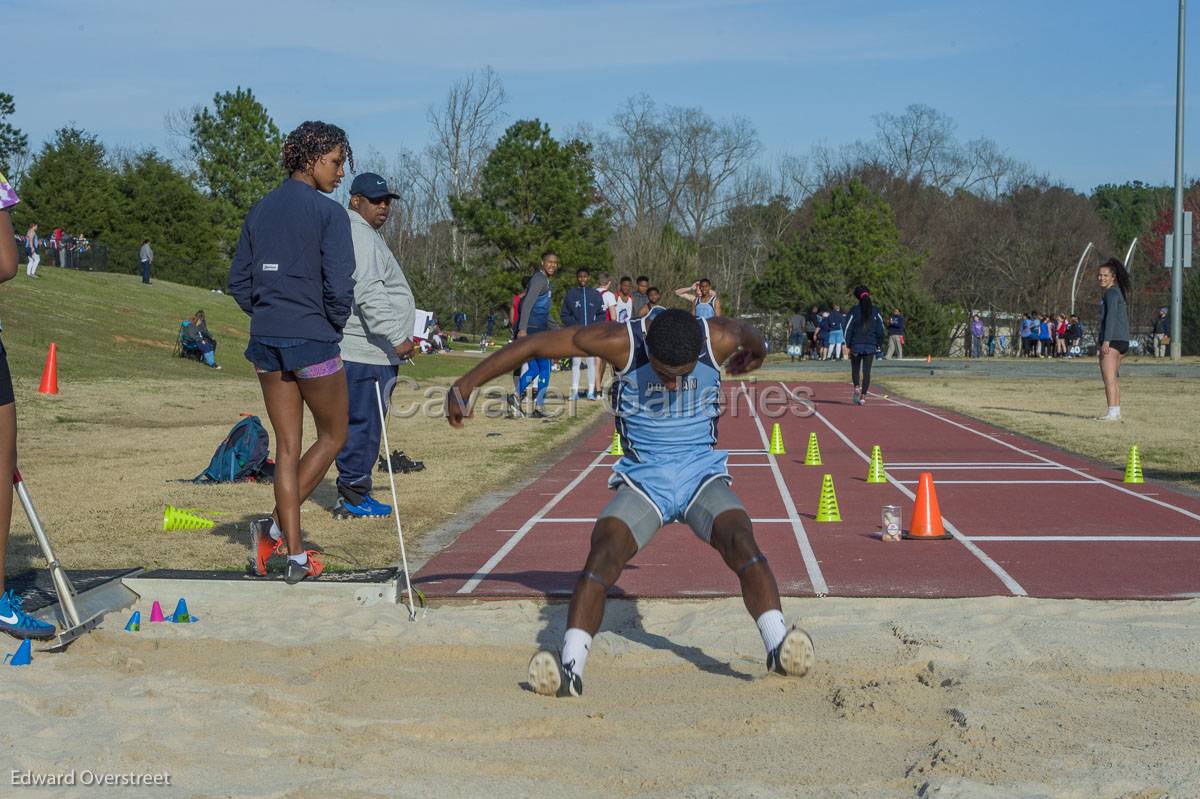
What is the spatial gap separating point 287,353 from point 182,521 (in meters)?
3.07

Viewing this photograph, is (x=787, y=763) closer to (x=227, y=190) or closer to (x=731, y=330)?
(x=731, y=330)

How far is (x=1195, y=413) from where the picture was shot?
20688mm

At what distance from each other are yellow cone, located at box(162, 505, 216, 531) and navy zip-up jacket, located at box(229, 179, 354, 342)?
2888mm

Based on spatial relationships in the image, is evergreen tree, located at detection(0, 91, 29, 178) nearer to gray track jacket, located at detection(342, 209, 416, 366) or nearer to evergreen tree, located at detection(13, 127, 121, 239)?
evergreen tree, located at detection(13, 127, 121, 239)

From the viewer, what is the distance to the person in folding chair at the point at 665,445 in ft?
16.6

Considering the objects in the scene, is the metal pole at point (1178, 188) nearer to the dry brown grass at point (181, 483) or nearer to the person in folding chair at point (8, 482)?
the dry brown grass at point (181, 483)

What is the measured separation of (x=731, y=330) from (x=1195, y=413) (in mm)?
17662

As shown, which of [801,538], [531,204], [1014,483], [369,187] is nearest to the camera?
[369,187]

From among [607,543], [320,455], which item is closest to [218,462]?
[320,455]

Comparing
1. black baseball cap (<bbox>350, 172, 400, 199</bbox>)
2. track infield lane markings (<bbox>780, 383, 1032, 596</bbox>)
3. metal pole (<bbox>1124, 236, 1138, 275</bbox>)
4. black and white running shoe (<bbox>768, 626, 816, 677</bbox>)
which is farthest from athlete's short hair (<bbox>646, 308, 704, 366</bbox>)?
metal pole (<bbox>1124, 236, 1138, 275</bbox>)

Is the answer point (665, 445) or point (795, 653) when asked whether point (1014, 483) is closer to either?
point (665, 445)

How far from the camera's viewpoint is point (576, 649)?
495 cm

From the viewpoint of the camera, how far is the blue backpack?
37.2 ft

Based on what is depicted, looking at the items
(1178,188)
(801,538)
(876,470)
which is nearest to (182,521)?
(801,538)
